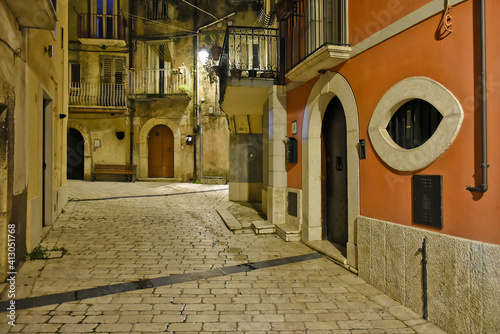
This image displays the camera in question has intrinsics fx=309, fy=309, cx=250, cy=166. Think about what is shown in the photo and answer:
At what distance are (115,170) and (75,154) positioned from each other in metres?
2.83

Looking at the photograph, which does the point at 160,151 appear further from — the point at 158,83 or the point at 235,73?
the point at 235,73

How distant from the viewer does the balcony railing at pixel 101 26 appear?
16594 millimetres

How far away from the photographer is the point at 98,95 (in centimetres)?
1700

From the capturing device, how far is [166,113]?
17844 millimetres

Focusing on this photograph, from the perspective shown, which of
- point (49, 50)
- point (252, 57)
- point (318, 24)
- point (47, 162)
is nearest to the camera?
point (318, 24)

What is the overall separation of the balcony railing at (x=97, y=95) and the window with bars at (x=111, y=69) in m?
0.55

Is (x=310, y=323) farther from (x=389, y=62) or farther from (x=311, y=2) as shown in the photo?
(x=311, y=2)

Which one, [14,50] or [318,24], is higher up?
[318,24]

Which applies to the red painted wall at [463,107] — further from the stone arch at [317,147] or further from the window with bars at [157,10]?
the window with bars at [157,10]

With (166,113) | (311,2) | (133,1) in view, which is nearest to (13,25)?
(311,2)

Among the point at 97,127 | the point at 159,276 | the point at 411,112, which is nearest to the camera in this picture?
the point at 411,112

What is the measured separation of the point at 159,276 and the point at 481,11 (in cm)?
471

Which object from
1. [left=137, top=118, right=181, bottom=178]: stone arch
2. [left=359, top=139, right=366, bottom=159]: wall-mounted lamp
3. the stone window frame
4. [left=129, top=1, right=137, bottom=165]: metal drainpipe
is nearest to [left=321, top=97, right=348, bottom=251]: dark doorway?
[left=359, top=139, right=366, bottom=159]: wall-mounted lamp

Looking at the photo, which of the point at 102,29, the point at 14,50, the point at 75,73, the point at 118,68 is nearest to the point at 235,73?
the point at 14,50
